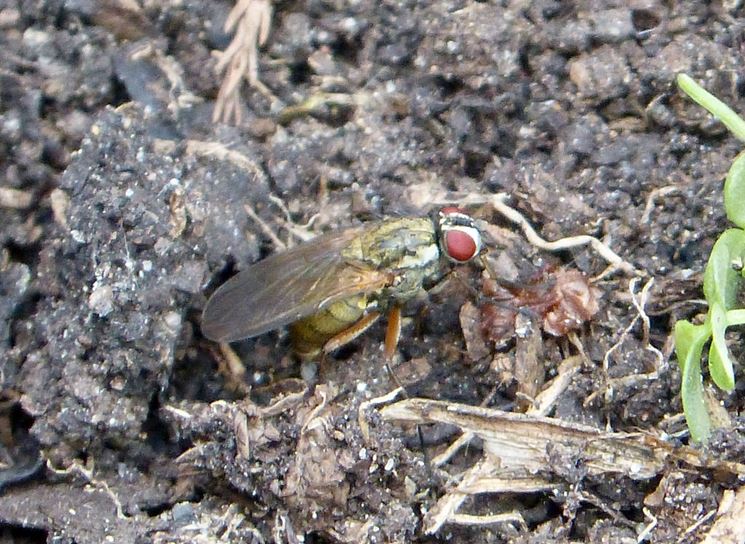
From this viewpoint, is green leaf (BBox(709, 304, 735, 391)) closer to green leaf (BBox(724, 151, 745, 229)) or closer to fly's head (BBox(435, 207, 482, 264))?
green leaf (BBox(724, 151, 745, 229))

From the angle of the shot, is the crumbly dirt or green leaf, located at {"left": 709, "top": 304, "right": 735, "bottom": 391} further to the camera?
the crumbly dirt

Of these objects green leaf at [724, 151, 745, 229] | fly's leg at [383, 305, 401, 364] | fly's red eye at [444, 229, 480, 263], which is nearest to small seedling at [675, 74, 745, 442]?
green leaf at [724, 151, 745, 229]

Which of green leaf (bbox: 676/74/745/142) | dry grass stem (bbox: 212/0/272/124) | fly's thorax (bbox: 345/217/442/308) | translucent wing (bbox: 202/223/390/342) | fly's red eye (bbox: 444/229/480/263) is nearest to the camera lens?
green leaf (bbox: 676/74/745/142)

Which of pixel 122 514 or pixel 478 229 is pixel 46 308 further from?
pixel 478 229

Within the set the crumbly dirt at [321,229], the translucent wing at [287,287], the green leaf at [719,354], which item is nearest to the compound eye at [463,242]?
the crumbly dirt at [321,229]

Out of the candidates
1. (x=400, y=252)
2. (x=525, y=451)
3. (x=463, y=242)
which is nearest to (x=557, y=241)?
(x=463, y=242)

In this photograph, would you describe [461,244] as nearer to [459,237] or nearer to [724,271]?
[459,237]
